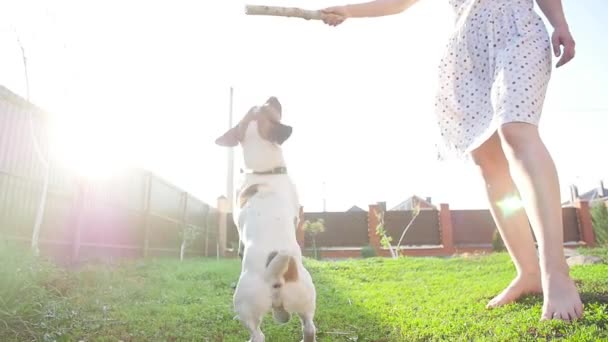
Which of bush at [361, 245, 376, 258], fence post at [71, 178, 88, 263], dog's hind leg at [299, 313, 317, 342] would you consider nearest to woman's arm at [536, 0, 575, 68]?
dog's hind leg at [299, 313, 317, 342]

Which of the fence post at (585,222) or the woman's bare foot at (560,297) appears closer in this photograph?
the woman's bare foot at (560,297)

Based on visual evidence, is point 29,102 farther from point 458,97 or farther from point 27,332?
point 458,97

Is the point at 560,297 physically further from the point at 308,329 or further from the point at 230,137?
the point at 230,137

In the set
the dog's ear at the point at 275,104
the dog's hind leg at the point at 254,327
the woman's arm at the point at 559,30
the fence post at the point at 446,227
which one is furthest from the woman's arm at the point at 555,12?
the fence post at the point at 446,227

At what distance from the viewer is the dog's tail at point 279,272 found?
2039 mm

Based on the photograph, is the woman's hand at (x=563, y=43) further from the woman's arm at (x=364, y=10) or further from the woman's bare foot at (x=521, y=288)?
the woman's bare foot at (x=521, y=288)

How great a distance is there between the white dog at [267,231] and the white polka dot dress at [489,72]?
0.95 meters

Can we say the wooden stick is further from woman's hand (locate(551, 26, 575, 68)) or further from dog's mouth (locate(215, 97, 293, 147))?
woman's hand (locate(551, 26, 575, 68))

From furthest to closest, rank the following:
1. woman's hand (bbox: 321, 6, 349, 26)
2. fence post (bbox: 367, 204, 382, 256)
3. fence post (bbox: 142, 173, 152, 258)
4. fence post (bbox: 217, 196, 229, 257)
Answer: fence post (bbox: 367, 204, 382, 256) < fence post (bbox: 217, 196, 229, 257) < fence post (bbox: 142, 173, 152, 258) < woman's hand (bbox: 321, 6, 349, 26)

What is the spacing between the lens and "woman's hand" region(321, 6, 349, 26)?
2.55m

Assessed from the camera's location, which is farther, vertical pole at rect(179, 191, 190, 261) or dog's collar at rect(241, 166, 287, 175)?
vertical pole at rect(179, 191, 190, 261)

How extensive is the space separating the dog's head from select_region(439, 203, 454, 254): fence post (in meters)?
16.8

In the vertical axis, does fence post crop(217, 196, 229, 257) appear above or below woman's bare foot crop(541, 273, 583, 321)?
above

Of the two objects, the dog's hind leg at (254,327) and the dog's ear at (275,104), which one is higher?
the dog's ear at (275,104)
